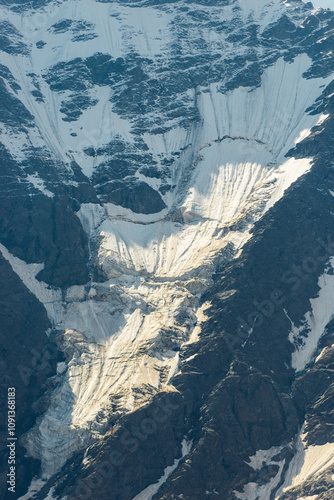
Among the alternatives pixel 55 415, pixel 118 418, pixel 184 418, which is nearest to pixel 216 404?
pixel 184 418

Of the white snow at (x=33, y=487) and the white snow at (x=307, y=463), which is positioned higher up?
the white snow at (x=307, y=463)

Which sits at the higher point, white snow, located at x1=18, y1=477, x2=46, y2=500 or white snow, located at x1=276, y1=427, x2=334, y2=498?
white snow, located at x1=276, y1=427, x2=334, y2=498

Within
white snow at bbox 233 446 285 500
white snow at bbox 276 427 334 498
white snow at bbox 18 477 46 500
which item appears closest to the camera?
white snow at bbox 276 427 334 498

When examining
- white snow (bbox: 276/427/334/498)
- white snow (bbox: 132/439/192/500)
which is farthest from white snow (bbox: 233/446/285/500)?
white snow (bbox: 132/439/192/500)

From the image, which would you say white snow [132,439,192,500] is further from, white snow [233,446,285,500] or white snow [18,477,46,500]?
white snow [18,477,46,500]

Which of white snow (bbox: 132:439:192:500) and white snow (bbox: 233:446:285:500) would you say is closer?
white snow (bbox: 233:446:285:500)

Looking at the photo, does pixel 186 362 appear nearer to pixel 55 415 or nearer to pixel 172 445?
pixel 172 445

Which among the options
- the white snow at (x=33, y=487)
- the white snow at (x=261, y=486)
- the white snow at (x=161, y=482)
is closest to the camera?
the white snow at (x=261, y=486)

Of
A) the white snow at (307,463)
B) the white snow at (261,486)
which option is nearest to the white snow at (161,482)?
the white snow at (261,486)

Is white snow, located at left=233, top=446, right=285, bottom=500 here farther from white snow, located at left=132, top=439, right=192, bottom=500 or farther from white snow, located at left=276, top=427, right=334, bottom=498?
white snow, located at left=132, top=439, right=192, bottom=500

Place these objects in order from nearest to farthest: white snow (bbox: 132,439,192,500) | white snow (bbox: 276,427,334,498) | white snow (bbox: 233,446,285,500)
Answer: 1. white snow (bbox: 276,427,334,498)
2. white snow (bbox: 233,446,285,500)
3. white snow (bbox: 132,439,192,500)

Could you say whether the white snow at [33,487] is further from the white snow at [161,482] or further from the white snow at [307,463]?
the white snow at [307,463]
